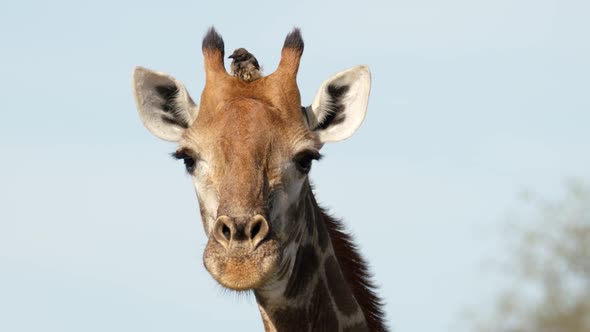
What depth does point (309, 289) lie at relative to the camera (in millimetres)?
18859

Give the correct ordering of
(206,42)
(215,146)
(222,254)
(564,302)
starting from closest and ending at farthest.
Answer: (222,254)
(215,146)
(206,42)
(564,302)

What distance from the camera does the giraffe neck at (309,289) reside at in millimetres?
18594

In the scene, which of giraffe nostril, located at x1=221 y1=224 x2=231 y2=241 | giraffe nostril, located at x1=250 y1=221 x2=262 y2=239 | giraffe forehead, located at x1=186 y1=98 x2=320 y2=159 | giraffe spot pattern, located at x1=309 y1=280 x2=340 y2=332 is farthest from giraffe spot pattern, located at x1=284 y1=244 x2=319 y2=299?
giraffe nostril, located at x1=221 y1=224 x2=231 y2=241

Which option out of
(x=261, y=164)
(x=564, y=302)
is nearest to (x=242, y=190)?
(x=261, y=164)

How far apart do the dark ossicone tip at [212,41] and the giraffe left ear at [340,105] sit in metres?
1.15

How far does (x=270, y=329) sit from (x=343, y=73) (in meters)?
2.85

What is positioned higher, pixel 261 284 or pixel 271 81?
pixel 271 81

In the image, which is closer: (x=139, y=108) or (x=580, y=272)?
(x=139, y=108)

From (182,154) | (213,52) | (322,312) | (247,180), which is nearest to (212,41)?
(213,52)

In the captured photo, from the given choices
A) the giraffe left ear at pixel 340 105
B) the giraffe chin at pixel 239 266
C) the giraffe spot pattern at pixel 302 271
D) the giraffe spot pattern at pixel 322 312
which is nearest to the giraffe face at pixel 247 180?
the giraffe chin at pixel 239 266

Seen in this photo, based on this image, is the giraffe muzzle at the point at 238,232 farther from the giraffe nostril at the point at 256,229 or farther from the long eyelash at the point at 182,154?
the long eyelash at the point at 182,154

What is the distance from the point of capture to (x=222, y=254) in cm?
1736

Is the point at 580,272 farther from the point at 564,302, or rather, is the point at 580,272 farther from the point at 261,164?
the point at 261,164

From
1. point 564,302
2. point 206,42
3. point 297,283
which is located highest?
point 206,42
